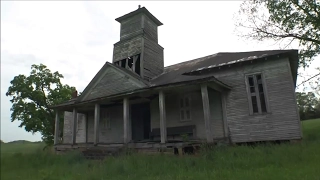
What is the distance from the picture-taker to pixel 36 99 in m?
28.7

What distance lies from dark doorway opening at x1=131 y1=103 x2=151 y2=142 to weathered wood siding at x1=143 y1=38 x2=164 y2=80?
7.62 feet

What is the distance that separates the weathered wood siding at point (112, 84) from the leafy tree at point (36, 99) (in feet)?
43.6

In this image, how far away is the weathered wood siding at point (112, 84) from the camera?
15568mm

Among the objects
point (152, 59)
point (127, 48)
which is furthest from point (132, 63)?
point (152, 59)

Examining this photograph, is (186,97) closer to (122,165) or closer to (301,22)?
(122,165)

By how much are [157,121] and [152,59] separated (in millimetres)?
5063

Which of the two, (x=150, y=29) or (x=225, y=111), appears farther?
(x=150, y=29)

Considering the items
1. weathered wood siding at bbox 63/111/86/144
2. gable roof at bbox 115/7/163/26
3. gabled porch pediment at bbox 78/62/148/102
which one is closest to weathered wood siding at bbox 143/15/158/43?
gable roof at bbox 115/7/163/26

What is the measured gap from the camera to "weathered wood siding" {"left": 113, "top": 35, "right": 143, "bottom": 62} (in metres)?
17.9

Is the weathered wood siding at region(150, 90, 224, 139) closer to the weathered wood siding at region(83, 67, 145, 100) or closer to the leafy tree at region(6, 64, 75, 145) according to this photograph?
the weathered wood siding at region(83, 67, 145, 100)

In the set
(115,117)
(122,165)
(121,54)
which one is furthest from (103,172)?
(121,54)

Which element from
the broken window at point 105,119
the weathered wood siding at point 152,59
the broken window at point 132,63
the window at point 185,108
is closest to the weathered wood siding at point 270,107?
the window at point 185,108

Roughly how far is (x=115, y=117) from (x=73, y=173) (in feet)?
28.4

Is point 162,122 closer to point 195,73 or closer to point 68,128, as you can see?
point 195,73
